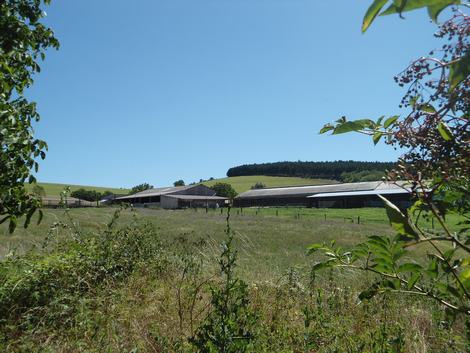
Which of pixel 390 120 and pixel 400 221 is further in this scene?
pixel 390 120

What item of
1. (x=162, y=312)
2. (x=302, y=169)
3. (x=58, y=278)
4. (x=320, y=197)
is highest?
(x=302, y=169)

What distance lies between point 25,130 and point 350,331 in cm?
376

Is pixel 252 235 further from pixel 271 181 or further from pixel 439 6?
pixel 271 181

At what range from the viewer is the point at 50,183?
128 metres

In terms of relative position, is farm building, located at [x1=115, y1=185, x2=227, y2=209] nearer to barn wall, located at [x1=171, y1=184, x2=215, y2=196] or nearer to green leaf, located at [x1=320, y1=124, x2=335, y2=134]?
barn wall, located at [x1=171, y1=184, x2=215, y2=196]

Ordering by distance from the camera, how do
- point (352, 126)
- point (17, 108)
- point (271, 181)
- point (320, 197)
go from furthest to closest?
point (271, 181), point (320, 197), point (17, 108), point (352, 126)

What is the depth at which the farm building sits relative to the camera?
9169 cm

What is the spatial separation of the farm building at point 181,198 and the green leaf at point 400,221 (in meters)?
86.4

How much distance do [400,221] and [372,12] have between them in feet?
1.71

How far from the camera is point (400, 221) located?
0.98m

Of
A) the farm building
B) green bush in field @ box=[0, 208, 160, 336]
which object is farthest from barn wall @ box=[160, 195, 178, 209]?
green bush in field @ box=[0, 208, 160, 336]

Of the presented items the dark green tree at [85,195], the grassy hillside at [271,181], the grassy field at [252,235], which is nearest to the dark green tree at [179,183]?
the grassy hillside at [271,181]

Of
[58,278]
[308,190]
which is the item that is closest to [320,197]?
[308,190]

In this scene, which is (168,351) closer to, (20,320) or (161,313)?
(161,313)
